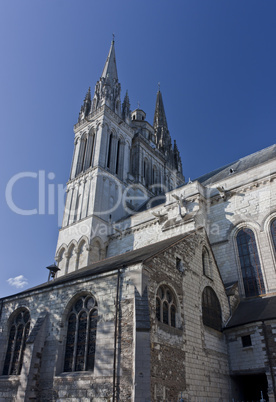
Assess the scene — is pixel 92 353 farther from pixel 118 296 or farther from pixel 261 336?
pixel 261 336

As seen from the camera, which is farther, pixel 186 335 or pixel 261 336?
pixel 261 336

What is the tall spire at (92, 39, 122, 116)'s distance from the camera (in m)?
32.4

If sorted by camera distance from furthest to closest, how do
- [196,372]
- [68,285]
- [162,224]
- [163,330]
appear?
[162,224]
[68,285]
[196,372]
[163,330]

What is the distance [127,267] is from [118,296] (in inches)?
37.1

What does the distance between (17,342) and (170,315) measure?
6.82 meters

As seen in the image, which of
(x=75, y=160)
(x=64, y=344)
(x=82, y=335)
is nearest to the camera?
(x=82, y=335)

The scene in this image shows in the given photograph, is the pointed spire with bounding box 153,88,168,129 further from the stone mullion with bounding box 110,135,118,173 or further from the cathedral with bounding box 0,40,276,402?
the cathedral with bounding box 0,40,276,402

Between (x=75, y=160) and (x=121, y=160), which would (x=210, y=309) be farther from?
(x=75, y=160)

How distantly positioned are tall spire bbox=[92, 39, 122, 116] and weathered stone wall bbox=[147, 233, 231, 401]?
22.5 metres

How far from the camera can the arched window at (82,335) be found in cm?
1012

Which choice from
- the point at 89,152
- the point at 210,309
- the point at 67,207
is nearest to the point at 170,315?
the point at 210,309

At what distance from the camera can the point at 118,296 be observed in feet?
32.8

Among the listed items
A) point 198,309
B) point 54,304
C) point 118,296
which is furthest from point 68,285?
point 198,309

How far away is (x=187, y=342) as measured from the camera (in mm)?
10570
